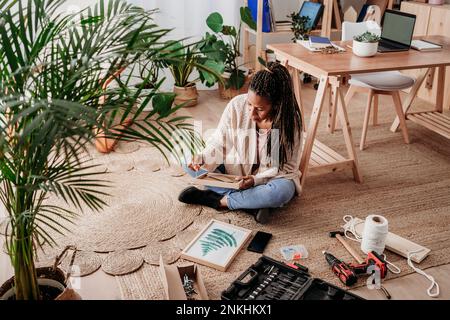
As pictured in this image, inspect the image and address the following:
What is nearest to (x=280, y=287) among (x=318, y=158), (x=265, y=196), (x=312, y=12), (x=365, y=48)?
(x=265, y=196)

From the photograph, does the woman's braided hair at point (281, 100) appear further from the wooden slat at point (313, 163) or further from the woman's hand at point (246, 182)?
the wooden slat at point (313, 163)

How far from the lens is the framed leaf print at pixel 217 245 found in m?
2.05

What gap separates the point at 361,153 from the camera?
122 inches

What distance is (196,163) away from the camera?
7.95 feet

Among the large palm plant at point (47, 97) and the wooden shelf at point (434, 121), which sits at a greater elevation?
the large palm plant at point (47, 97)

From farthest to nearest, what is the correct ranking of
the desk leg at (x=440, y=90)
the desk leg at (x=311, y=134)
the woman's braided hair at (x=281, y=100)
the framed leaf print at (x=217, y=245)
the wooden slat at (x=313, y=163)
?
the desk leg at (x=440, y=90), the wooden slat at (x=313, y=163), the desk leg at (x=311, y=134), the woman's braided hair at (x=281, y=100), the framed leaf print at (x=217, y=245)

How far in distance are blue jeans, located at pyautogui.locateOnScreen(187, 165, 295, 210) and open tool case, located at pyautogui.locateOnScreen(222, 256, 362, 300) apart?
438 mm

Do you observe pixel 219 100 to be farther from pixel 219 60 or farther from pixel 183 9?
pixel 183 9

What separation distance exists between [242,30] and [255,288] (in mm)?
2950

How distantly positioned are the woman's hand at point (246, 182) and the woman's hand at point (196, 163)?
220mm

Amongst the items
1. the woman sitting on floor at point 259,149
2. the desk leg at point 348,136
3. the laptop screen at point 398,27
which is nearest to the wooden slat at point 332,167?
the desk leg at point 348,136

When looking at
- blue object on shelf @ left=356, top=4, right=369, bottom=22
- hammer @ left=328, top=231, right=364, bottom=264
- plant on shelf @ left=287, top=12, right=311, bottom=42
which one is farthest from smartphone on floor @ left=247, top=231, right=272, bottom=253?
blue object on shelf @ left=356, top=4, right=369, bottom=22

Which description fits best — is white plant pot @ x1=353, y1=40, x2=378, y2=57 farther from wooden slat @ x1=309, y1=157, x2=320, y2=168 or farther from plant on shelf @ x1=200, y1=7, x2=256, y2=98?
plant on shelf @ x1=200, y1=7, x2=256, y2=98

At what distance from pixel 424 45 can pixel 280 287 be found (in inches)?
78.2
